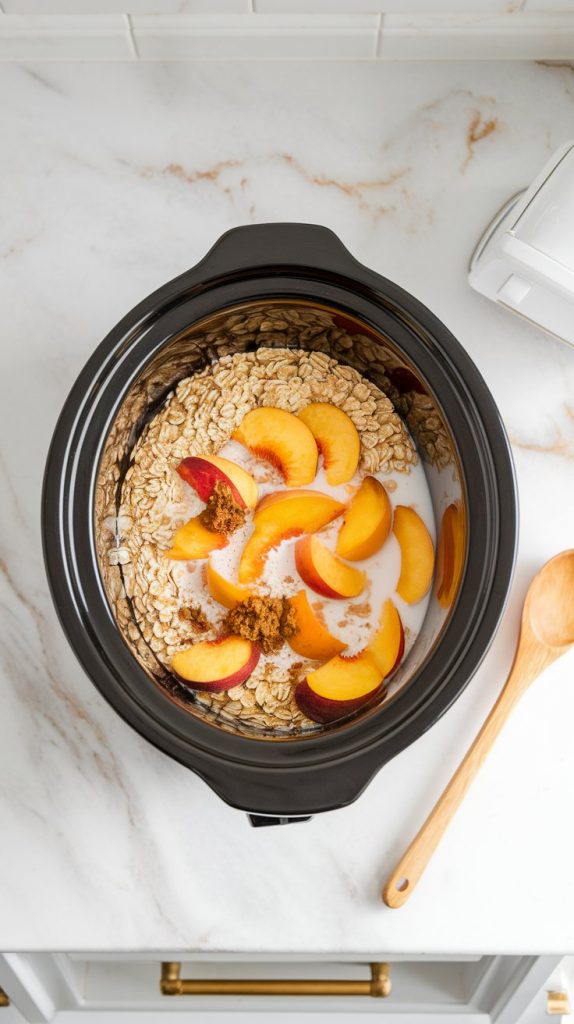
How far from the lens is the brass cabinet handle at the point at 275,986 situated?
0.90 m

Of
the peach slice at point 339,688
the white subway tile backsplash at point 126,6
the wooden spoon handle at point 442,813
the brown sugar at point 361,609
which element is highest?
the white subway tile backsplash at point 126,6

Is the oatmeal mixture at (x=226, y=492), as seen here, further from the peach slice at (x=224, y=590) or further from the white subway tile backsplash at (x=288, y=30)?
the white subway tile backsplash at (x=288, y=30)

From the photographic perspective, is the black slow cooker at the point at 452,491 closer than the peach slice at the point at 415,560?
Yes

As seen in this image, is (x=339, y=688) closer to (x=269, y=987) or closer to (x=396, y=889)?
(x=396, y=889)

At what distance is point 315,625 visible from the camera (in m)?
0.75

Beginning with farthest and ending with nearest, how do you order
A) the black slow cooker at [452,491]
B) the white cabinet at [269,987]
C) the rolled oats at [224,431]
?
the white cabinet at [269,987], the rolled oats at [224,431], the black slow cooker at [452,491]

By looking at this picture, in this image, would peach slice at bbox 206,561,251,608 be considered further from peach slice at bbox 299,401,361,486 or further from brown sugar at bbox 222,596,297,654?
peach slice at bbox 299,401,361,486

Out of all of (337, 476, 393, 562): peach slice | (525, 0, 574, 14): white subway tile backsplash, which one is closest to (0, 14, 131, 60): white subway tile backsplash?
(525, 0, 574, 14): white subway tile backsplash

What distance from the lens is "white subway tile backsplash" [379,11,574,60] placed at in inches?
31.8

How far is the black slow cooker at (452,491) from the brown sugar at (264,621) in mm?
88

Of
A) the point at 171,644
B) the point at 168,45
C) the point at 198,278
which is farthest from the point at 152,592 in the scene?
the point at 168,45

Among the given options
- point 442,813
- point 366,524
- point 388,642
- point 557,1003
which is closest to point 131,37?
point 366,524

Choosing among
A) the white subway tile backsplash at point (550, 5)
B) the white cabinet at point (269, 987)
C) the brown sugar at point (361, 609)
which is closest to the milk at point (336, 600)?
the brown sugar at point (361, 609)

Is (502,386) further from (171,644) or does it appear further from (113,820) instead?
(113,820)
